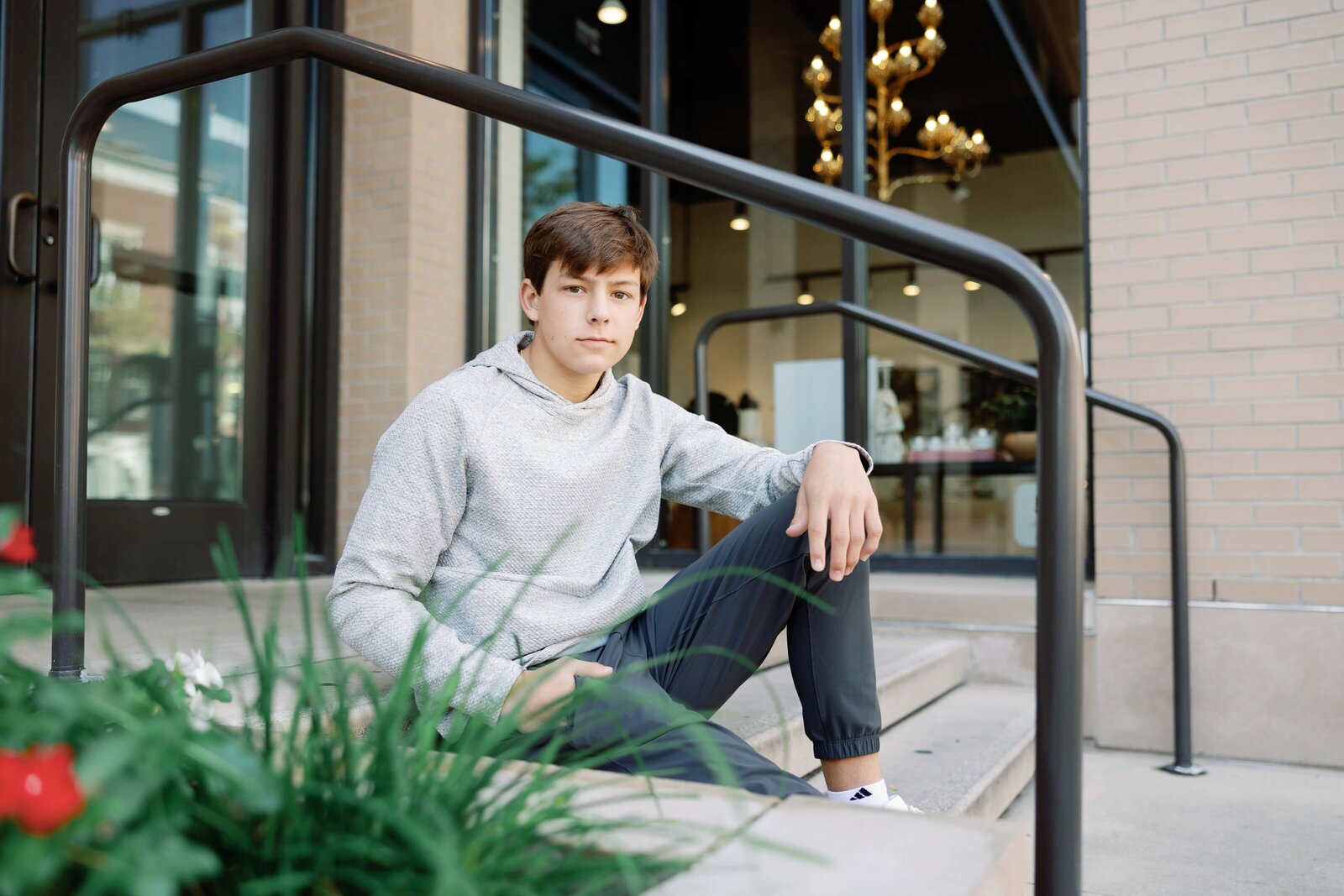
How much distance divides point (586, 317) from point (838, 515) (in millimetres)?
483

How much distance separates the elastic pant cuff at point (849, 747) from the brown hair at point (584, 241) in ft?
2.48

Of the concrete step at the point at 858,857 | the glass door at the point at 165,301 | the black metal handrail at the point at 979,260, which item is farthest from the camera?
the glass door at the point at 165,301

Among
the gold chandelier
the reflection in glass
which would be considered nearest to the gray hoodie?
the reflection in glass

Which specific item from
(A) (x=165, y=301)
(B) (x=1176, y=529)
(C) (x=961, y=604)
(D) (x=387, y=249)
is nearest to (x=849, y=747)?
(B) (x=1176, y=529)

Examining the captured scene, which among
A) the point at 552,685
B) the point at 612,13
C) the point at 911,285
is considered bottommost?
the point at 552,685

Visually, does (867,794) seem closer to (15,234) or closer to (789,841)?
(789,841)

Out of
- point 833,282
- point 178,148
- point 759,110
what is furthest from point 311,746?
point 759,110

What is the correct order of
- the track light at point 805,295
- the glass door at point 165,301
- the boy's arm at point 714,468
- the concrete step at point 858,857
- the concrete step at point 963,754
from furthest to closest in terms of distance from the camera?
the track light at point 805,295 → the glass door at point 165,301 → the concrete step at point 963,754 → the boy's arm at point 714,468 → the concrete step at point 858,857

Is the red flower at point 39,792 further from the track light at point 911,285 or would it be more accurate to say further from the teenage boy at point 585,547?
the track light at point 911,285

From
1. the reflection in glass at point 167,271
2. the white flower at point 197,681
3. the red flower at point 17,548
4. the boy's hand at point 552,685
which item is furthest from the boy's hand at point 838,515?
the reflection in glass at point 167,271

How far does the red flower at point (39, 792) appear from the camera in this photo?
18.8 inches

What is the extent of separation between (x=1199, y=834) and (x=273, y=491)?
2.98 metres

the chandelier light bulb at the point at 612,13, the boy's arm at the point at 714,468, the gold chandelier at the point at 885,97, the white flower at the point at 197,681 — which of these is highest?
the chandelier light bulb at the point at 612,13

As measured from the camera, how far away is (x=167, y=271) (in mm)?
3279
